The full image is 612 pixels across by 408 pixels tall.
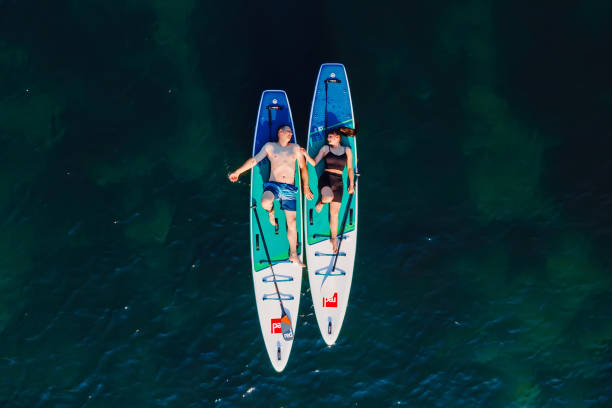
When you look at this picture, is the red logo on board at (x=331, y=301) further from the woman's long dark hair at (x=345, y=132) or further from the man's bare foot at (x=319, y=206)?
the woman's long dark hair at (x=345, y=132)

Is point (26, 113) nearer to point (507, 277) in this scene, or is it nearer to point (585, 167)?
point (507, 277)

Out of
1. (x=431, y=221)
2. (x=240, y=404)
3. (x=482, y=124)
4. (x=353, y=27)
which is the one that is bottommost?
(x=240, y=404)

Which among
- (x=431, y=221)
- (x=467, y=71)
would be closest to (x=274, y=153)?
(x=431, y=221)

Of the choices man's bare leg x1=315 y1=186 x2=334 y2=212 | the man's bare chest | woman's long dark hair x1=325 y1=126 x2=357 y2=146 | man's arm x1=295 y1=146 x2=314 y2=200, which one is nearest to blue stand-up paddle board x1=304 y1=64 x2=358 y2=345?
woman's long dark hair x1=325 y1=126 x2=357 y2=146

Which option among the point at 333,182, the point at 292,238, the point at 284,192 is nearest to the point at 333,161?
the point at 333,182

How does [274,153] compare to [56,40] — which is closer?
[274,153]

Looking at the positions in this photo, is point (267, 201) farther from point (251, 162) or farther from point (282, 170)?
point (251, 162)

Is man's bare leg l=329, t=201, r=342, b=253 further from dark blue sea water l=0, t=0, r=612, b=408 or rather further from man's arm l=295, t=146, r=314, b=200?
dark blue sea water l=0, t=0, r=612, b=408
